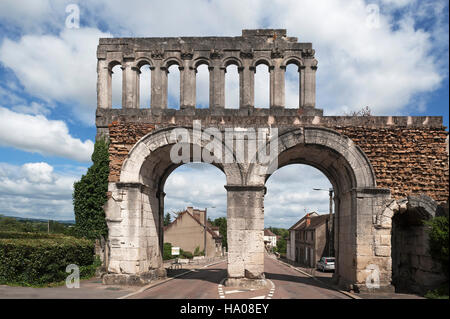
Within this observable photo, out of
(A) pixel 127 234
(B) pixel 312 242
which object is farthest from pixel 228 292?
(B) pixel 312 242

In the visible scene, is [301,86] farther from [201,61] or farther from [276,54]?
[201,61]

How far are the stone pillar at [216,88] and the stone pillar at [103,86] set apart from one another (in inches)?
184

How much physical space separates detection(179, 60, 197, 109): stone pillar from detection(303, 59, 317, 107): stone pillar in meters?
5.11

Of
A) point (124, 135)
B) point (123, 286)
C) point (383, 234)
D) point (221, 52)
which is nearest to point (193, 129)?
point (124, 135)

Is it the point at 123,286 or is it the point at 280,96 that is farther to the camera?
the point at 280,96

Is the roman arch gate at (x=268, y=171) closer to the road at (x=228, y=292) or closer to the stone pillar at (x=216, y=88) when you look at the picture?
the road at (x=228, y=292)

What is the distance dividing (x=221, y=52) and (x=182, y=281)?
1037 centimetres

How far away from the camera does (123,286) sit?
1408 cm

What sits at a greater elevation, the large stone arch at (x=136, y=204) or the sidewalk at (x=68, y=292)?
the large stone arch at (x=136, y=204)

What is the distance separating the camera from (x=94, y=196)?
51.7ft

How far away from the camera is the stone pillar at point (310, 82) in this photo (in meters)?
17.6

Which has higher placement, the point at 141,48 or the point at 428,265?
the point at 141,48

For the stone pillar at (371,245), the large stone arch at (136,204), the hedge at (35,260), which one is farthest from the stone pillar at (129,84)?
the stone pillar at (371,245)
